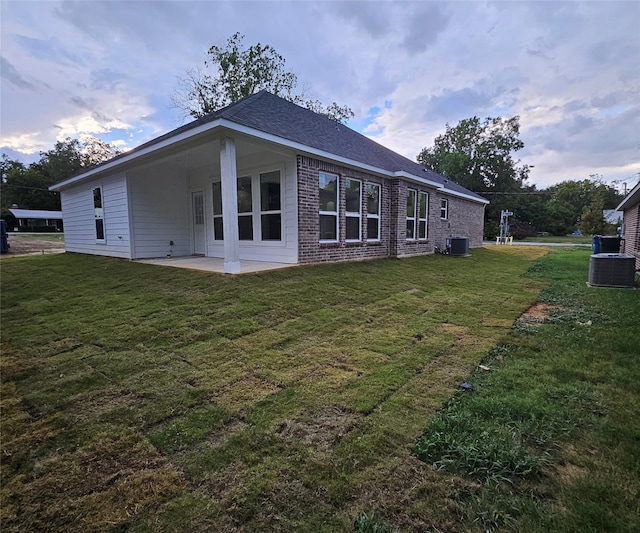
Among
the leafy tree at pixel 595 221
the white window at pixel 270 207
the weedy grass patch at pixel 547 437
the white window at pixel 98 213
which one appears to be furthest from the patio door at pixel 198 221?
the leafy tree at pixel 595 221

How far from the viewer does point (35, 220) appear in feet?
131

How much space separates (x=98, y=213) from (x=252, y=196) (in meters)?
5.80

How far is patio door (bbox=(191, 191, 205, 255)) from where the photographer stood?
34.2ft

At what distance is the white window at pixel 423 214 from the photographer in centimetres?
1231

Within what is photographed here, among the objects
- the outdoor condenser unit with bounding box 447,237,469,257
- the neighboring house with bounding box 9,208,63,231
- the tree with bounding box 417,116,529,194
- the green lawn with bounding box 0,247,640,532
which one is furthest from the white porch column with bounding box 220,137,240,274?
the neighboring house with bounding box 9,208,63,231

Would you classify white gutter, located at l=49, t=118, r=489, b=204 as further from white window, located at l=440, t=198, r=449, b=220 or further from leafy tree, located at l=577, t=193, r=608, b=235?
leafy tree, located at l=577, t=193, r=608, b=235

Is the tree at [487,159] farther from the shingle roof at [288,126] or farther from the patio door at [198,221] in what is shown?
the patio door at [198,221]

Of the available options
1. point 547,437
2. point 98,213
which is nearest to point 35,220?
point 98,213

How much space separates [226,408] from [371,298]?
12.2ft

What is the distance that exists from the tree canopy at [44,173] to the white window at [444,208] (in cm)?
4710

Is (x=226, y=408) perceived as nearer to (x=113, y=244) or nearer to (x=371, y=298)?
(x=371, y=298)

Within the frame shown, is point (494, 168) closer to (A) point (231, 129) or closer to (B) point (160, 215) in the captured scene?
(B) point (160, 215)

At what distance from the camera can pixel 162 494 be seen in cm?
161

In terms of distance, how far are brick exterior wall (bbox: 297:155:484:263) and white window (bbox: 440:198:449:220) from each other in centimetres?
27
